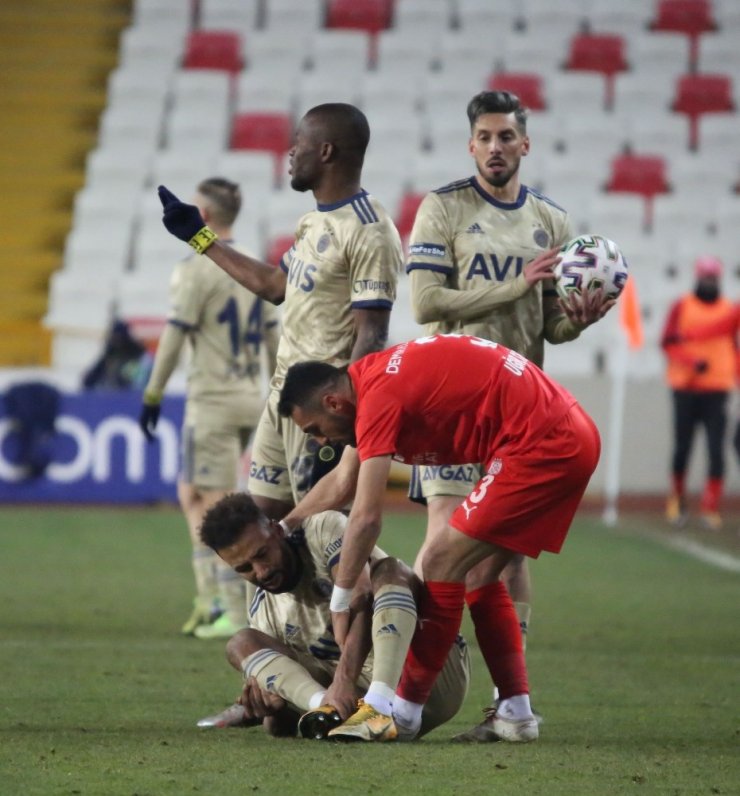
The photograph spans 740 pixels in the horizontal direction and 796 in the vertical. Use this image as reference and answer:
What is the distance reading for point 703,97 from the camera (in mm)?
21031

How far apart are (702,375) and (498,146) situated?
8161mm

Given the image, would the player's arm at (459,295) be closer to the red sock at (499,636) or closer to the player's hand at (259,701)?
the red sock at (499,636)

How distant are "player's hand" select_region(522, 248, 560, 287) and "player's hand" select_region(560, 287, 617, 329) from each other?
4.4 inches

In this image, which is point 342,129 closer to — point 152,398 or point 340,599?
point 340,599

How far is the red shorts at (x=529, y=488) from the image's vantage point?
17.1ft

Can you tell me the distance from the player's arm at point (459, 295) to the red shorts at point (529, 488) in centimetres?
89

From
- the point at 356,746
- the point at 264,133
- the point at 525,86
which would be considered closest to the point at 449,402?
the point at 356,746

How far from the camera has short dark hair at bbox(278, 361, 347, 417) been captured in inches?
201

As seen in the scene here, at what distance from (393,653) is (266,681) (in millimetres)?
446

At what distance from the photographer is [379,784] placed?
4.44m

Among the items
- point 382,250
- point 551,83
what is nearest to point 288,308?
point 382,250

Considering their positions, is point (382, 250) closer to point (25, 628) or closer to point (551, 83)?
point (25, 628)

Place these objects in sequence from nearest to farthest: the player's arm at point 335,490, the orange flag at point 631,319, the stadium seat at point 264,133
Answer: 1. the player's arm at point 335,490
2. the orange flag at point 631,319
3. the stadium seat at point 264,133

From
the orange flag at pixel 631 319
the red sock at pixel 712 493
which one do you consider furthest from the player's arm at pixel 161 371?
the orange flag at pixel 631 319
